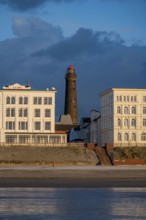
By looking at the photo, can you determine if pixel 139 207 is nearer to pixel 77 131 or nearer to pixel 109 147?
pixel 109 147

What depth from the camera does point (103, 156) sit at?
325 feet

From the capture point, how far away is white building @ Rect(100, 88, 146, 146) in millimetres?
113500

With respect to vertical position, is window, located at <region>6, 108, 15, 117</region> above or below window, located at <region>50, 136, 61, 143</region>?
above

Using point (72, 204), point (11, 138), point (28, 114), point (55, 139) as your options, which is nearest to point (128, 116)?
point (55, 139)

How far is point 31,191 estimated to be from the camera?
44.5 m

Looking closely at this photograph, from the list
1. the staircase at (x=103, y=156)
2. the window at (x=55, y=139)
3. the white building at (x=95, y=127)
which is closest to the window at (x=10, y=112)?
the window at (x=55, y=139)

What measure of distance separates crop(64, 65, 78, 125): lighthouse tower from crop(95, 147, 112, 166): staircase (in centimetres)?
5541

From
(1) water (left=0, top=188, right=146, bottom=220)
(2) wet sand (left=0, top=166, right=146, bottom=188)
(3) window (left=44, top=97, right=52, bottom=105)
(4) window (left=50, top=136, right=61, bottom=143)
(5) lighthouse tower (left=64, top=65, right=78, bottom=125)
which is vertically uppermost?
(5) lighthouse tower (left=64, top=65, right=78, bottom=125)

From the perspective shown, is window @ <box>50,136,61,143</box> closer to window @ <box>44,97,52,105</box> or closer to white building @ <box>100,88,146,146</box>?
window @ <box>44,97,52,105</box>

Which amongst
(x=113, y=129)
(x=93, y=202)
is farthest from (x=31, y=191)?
(x=113, y=129)

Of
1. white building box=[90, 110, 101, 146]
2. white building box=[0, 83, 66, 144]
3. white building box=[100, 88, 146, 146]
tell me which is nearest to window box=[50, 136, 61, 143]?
white building box=[0, 83, 66, 144]

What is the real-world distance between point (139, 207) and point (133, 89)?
82.0 m

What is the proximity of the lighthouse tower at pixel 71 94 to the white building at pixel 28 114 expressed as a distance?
4879cm

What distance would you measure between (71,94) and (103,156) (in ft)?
196
